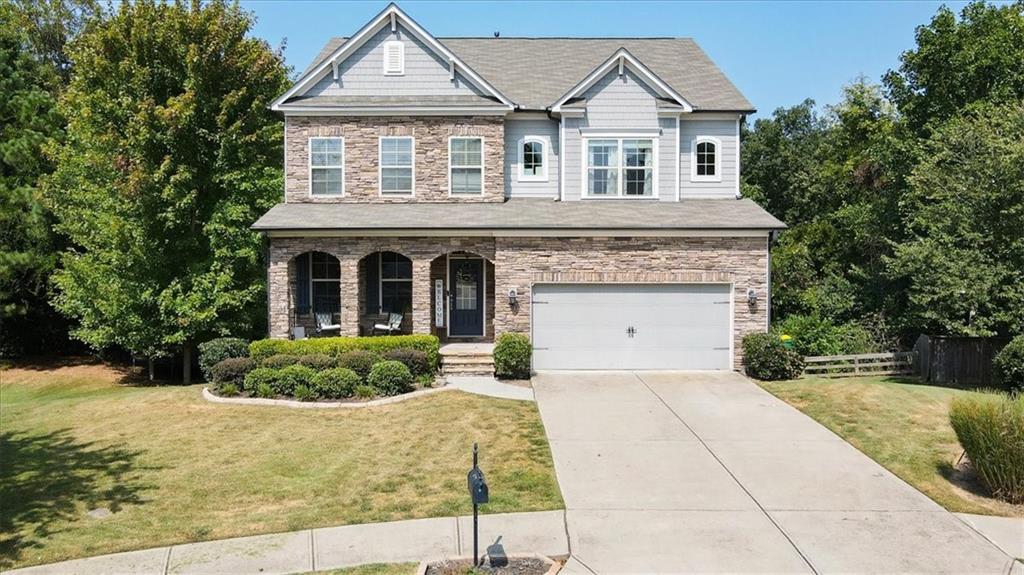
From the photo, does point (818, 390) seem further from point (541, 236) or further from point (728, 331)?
point (541, 236)

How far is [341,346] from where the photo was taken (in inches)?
699

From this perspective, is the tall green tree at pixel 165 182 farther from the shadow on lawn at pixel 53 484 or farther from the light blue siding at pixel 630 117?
the light blue siding at pixel 630 117

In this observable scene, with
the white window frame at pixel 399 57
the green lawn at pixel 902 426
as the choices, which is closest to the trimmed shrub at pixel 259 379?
the white window frame at pixel 399 57

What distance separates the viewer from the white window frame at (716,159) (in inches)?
830

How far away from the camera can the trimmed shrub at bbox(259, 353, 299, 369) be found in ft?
53.8

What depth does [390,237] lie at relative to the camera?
18812 millimetres

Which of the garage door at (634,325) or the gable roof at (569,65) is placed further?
the gable roof at (569,65)

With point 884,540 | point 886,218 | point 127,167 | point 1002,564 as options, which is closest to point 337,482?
point 884,540

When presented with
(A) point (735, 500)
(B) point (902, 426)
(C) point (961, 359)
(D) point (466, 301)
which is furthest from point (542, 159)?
(A) point (735, 500)

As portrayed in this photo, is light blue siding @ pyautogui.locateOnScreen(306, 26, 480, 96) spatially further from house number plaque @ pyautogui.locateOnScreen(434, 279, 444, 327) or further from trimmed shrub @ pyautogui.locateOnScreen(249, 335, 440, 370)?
trimmed shrub @ pyautogui.locateOnScreen(249, 335, 440, 370)

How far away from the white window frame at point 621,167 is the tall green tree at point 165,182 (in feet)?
31.5

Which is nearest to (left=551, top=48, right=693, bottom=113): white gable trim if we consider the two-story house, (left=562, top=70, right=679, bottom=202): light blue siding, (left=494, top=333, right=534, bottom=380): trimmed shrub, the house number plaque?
the two-story house

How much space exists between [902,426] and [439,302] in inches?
489

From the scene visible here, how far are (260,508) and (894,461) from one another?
9537 mm
